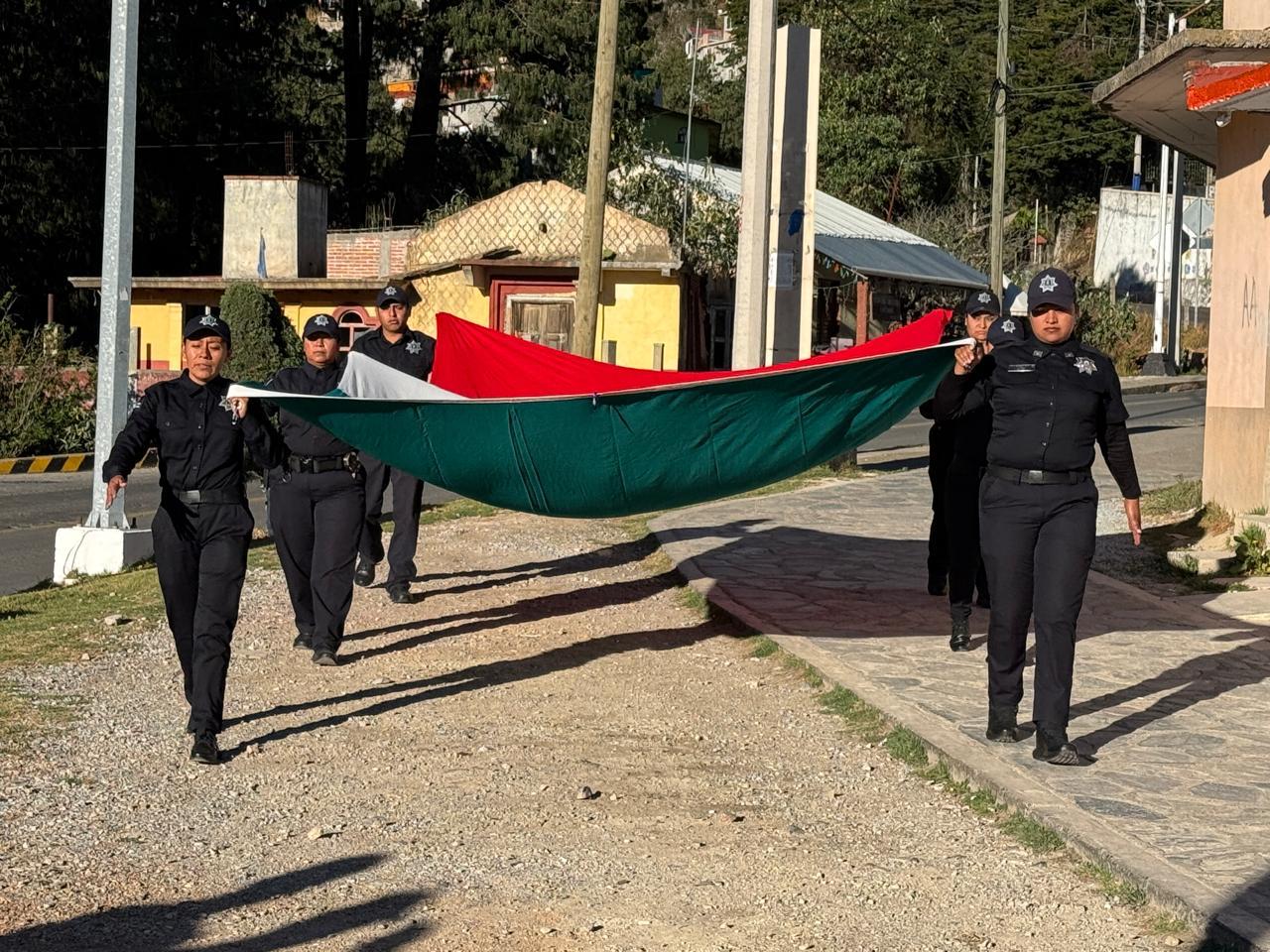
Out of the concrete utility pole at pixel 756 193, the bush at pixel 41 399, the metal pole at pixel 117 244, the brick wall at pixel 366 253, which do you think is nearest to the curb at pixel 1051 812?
the metal pole at pixel 117 244

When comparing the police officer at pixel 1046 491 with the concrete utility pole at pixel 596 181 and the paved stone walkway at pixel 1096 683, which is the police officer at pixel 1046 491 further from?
the concrete utility pole at pixel 596 181

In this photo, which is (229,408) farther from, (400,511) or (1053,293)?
(400,511)

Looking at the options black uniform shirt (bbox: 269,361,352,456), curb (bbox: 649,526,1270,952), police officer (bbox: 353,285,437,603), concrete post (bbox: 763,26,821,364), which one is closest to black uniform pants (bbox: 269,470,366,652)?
black uniform shirt (bbox: 269,361,352,456)

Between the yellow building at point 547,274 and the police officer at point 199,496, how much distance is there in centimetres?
2489

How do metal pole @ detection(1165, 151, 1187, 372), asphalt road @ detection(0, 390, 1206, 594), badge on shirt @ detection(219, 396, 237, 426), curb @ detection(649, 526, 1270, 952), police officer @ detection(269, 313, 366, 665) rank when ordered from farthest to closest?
metal pole @ detection(1165, 151, 1187, 372), asphalt road @ detection(0, 390, 1206, 594), police officer @ detection(269, 313, 366, 665), badge on shirt @ detection(219, 396, 237, 426), curb @ detection(649, 526, 1270, 952)

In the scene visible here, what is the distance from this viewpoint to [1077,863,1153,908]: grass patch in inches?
222

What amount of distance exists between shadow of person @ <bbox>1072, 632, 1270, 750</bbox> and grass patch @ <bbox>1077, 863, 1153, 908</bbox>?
1729 mm

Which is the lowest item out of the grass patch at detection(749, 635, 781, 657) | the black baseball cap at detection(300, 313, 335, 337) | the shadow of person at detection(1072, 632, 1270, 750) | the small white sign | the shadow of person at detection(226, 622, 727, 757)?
the shadow of person at detection(226, 622, 727, 757)

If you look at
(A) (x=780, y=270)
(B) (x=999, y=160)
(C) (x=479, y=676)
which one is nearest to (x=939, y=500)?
(C) (x=479, y=676)

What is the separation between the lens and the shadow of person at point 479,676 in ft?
27.5

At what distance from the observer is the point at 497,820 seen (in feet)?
21.7

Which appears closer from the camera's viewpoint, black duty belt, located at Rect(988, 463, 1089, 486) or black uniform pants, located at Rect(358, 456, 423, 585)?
black duty belt, located at Rect(988, 463, 1089, 486)

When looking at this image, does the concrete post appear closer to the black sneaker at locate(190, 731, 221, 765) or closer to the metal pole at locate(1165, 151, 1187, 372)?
the black sneaker at locate(190, 731, 221, 765)

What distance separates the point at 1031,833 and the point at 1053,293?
2.31 metres
